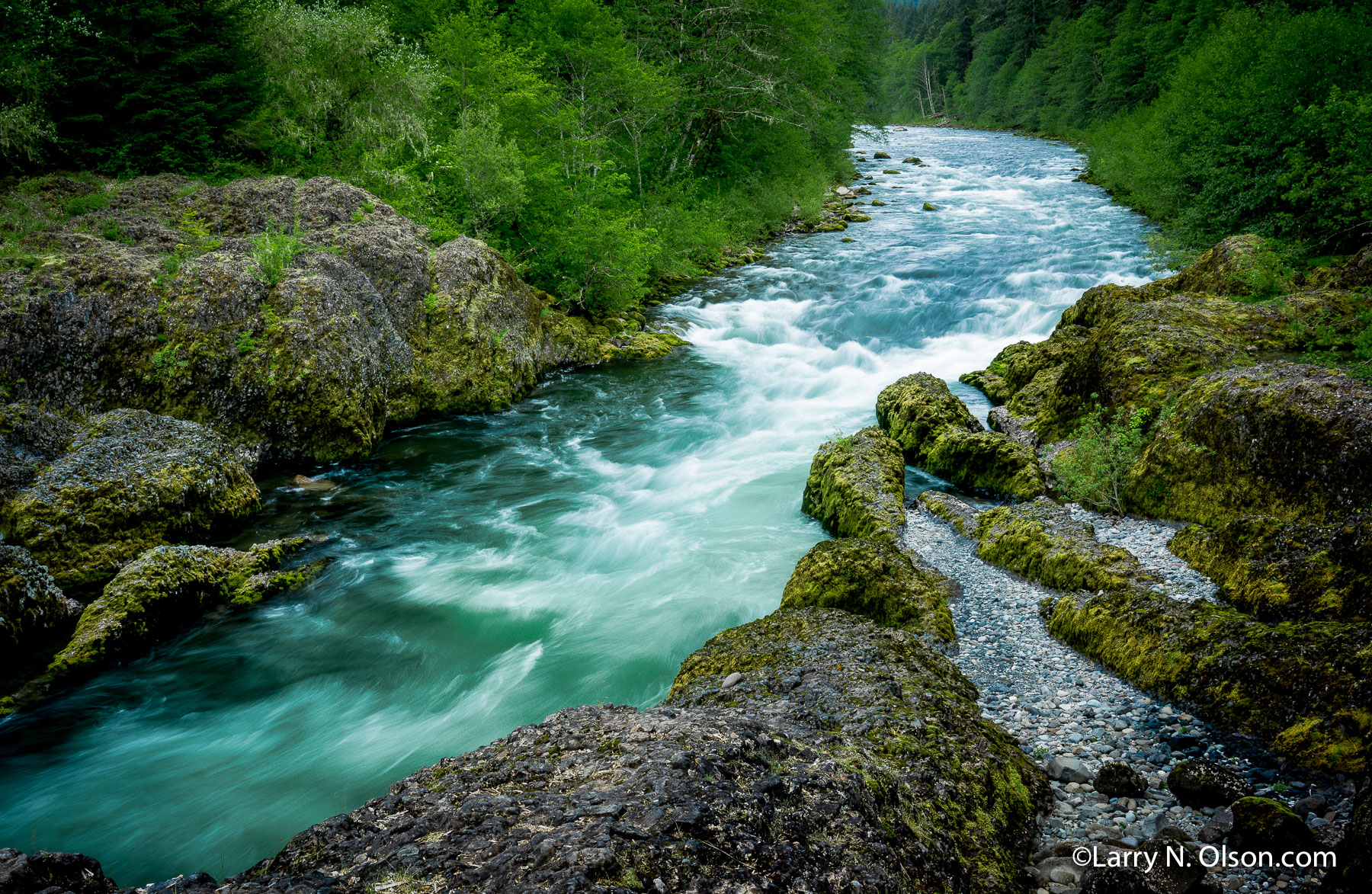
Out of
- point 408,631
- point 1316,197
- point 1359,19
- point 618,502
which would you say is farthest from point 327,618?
point 1359,19

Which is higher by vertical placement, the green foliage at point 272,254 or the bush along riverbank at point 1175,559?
the green foliage at point 272,254

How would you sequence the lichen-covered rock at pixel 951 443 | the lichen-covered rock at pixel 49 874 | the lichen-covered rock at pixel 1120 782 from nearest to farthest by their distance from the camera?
the lichen-covered rock at pixel 49 874, the lichen-covered rock at pixel 1120 782, the lichen-covered rock at pixel 951 443

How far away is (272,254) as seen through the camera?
10695 mm

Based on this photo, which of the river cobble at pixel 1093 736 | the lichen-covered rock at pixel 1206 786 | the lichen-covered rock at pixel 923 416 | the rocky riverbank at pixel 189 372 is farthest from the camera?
the lichen-covered rock at pixel 923 416

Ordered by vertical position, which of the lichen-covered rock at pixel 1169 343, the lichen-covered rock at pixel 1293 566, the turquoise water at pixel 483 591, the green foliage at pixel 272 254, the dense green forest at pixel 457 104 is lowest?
the turquoise water at pixel 483 591

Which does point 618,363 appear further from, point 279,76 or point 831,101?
point 831,101

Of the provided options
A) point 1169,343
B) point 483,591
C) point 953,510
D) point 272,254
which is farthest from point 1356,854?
point 272,254

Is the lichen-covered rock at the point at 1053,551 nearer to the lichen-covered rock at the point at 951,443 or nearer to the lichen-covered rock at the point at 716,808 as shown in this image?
the lichen-covered rock at the point at 951,443

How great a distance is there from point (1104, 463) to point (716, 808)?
7.18 meters

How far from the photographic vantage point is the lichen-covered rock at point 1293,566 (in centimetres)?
Result: 421

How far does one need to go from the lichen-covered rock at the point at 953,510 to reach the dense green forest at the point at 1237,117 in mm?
9671

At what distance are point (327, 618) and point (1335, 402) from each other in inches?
414

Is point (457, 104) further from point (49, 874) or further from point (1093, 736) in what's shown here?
point (1093, 736)

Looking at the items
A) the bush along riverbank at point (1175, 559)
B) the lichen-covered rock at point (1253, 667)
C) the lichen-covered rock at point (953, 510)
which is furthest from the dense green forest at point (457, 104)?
the lichen-covered rock at point (1253, 667)
